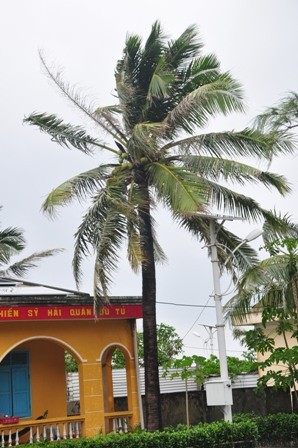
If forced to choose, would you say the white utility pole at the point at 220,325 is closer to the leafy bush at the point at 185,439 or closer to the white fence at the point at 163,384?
the leafy bush at the point at 185,439

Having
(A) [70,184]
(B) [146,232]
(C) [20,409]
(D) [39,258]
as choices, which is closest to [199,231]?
(B) [146,232]

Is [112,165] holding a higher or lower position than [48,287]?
higher

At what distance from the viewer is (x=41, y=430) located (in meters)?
16.0

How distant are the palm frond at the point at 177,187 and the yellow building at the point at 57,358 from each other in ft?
11.0

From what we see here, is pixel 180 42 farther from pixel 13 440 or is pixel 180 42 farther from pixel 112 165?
pixel 13 440

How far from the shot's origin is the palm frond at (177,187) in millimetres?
Result: 14273

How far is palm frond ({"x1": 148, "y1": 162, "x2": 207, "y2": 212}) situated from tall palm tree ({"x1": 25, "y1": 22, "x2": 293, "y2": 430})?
2 cm

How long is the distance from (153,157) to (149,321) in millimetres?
3508

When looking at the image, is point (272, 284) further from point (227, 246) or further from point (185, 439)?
point (185, 439)

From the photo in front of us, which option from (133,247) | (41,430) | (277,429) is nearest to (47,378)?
(41,430)

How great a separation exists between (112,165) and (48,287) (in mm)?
3511

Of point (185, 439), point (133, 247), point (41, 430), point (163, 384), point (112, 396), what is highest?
point (133, 247)

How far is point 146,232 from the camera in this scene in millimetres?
15961

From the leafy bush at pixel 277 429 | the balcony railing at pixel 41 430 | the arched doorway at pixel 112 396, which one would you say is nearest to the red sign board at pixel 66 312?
the arched doorway at pixel 112 396
